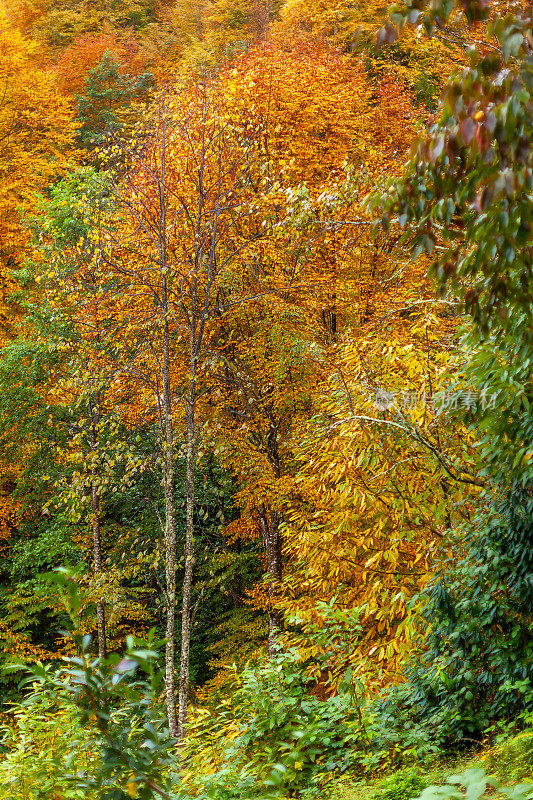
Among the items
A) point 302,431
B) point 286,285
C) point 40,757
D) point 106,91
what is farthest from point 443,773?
point 106,91

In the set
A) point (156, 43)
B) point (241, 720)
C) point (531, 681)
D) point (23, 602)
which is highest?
point (156, 43)

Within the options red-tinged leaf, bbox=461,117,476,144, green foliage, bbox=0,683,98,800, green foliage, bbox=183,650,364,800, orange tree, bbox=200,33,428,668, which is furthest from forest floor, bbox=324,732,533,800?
orange tree, bbox=200,33,428,668

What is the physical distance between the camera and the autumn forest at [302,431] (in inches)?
98.7

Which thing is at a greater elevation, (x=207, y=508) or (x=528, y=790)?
(x=528, y=790)

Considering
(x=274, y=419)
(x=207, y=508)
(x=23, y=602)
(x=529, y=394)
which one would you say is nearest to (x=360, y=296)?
(x=274, y=419)

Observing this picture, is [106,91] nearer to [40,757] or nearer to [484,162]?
[40,757]

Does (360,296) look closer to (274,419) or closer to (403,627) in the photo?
(274,419)

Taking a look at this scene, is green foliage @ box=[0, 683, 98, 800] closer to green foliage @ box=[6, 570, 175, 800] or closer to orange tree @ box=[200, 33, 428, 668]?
green foliage @ box=[6, 570, 175, 800]

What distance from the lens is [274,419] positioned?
11.7 m

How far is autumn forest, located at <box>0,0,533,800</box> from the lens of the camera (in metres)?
2.51

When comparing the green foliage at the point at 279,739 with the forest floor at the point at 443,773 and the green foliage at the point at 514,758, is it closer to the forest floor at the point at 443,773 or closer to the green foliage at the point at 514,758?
the forest floor at the point at 443,773

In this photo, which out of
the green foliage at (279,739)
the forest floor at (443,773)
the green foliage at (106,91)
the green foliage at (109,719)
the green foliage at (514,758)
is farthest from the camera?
the green foliage at (106,91)

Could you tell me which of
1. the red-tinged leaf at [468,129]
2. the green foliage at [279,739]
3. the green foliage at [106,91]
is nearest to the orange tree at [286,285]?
the green foliage at [279,739]

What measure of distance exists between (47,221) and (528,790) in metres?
14.3
